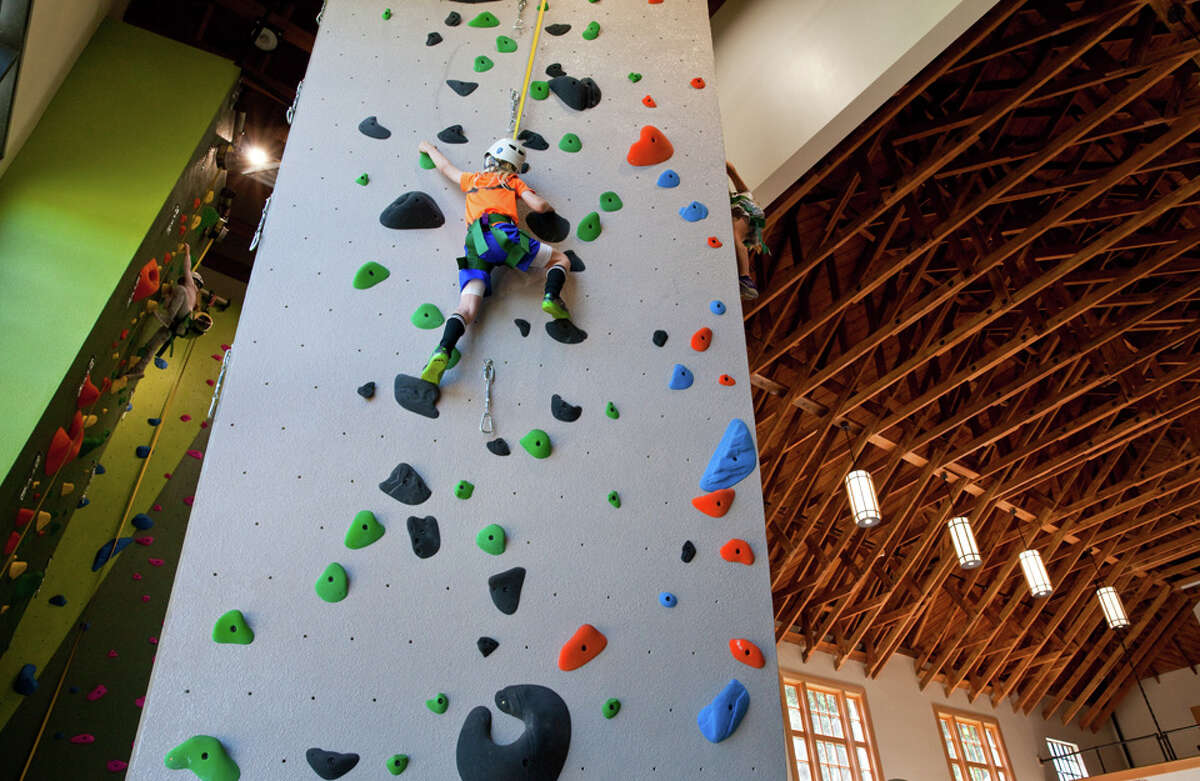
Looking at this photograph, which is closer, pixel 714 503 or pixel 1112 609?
pixel 714 503

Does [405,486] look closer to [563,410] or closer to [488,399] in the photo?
[488,399]

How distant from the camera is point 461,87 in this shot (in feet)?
9.73

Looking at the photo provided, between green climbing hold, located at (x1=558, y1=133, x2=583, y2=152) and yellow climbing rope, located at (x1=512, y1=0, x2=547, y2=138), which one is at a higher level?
yellow climbing rope, located at (x1=512, y1=0, x2=547, y2=138)

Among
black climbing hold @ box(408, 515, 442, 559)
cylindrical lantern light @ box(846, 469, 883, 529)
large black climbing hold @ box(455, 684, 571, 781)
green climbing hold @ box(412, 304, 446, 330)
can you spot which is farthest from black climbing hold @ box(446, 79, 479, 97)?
cylindrical lantern light @ box(846, 469, 883, 529)

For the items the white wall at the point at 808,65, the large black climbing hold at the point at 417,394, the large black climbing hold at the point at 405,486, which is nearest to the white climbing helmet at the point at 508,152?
the large black climbing hold at the point at 417,394

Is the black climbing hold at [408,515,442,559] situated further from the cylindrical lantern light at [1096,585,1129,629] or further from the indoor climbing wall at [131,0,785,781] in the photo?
the cylindrical lantern light at [1096,585,1129,629]

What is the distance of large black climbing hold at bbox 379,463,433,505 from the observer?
6.98 feet

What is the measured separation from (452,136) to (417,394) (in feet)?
3.50

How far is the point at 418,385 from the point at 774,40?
3164 millimetres

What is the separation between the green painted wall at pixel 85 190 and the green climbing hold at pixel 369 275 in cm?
131

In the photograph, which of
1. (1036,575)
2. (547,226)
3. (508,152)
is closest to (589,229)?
(547,226)

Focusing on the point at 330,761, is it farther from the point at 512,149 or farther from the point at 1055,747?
the point at 1055,747

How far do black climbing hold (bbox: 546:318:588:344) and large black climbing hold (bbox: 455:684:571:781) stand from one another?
105 cm

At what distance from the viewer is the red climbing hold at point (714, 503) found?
2318mm
